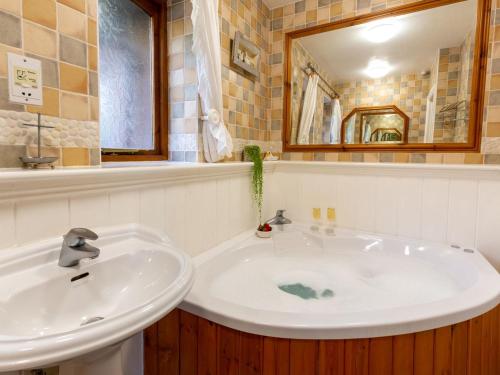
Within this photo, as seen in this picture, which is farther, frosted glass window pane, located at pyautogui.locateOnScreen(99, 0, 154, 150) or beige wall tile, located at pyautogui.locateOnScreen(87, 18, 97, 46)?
frosted glass window pane, located at pyautogui.locateOnScreen(99, 0, 154, 150)

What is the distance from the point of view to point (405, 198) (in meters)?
1.88

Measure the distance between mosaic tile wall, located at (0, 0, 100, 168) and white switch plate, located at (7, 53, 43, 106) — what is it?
0.7 inches

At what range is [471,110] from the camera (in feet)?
A: 5.63

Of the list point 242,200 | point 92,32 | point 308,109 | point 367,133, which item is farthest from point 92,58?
point 367,133

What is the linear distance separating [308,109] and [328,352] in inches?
69.1

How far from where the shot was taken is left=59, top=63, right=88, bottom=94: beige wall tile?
0.96 meters

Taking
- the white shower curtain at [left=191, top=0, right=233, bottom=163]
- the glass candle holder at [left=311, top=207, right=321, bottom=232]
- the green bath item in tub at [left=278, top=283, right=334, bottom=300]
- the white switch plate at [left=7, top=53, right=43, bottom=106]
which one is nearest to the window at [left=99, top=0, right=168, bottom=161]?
the white shower curtain at [left=191, top=0, right=233, bottom=163]

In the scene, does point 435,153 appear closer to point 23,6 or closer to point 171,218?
point 171,218

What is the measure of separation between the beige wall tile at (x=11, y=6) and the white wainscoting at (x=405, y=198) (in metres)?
1.76

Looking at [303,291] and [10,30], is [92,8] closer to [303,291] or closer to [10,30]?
[10,30]

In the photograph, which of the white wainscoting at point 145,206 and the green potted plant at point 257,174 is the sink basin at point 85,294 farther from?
the green potted plant at point 257,174

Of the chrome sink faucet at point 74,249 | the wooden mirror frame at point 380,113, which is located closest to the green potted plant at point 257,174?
the wooden mirror frame at point 380,113

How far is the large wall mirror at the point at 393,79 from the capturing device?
1728 millimetres

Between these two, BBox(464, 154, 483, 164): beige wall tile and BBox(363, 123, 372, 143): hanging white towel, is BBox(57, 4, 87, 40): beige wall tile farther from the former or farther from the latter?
BBox(464, 154, 483, 164): beige wall tile
